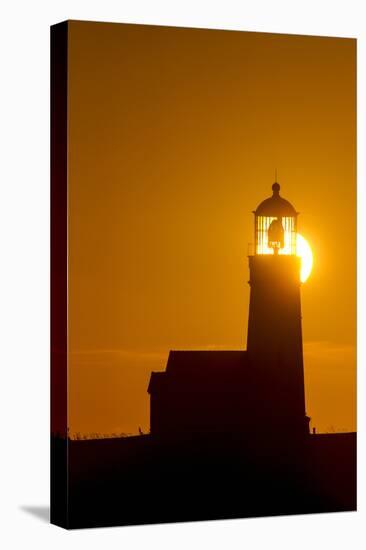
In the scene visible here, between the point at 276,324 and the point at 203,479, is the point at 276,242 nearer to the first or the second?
the point at 276,324

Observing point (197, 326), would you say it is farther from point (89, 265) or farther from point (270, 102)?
point (270, 102)

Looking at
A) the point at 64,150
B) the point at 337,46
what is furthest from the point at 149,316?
the point at 337,46

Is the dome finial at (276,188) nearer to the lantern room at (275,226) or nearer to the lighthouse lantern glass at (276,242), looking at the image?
the lantern room at (275,226)

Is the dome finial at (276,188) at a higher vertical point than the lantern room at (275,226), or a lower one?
higher

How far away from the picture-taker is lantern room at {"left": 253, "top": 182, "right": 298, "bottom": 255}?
12391 mm

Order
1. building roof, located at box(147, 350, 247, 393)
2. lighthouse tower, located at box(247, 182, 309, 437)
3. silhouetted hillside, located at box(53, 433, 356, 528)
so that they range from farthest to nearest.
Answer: lighthouse tower, located at box(247, 182, 309, 437) → building roof, located at box(147, 350, 247, 393) → silhouetted hillside, located at box(53, 433, 356, 528)

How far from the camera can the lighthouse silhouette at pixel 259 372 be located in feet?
39.6

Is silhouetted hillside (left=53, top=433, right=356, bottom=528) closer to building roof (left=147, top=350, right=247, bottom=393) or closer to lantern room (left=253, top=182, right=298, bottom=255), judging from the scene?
building roof (left=147, top=350, right=247, bottom=393)

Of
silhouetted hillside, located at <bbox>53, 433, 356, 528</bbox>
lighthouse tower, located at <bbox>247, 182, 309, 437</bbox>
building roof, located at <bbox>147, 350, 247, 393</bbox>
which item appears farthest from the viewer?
lighthouse tower, located at <bbox>247, 182, 309, 437</bbox>

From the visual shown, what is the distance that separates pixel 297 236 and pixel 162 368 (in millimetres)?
1441

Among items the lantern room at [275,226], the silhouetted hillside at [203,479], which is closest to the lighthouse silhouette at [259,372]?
the lantern room at [275,226]

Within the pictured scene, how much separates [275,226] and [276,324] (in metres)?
0.69

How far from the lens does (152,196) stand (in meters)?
12.0

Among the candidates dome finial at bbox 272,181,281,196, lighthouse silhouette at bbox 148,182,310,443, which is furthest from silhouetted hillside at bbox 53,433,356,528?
dome finial at bbox 272,181,281,196
